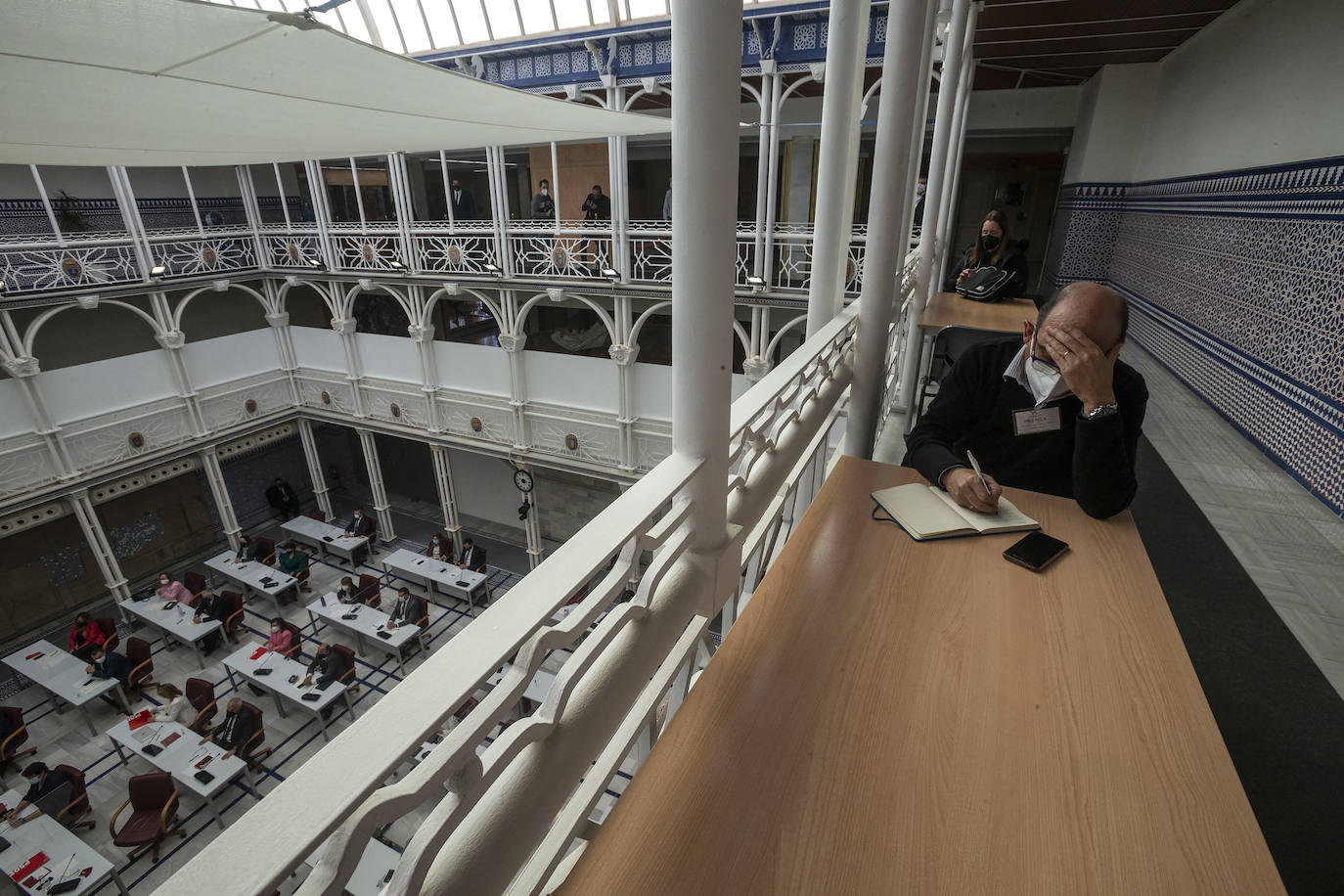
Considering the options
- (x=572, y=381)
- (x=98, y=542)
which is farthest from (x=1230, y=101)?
(x=98, y=542)

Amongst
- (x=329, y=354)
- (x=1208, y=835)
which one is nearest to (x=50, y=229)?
(x=329, y=354)

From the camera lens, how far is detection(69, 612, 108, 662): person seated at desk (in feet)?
26.3

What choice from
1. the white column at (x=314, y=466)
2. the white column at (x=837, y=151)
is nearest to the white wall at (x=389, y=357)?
the white column at (x=314, y=466)

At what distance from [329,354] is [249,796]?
787 centimetres

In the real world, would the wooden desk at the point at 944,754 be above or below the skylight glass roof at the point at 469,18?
below

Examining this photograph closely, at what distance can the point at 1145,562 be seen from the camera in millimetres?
1508

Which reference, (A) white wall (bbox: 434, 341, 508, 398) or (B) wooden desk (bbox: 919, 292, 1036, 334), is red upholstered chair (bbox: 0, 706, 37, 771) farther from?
(B) wooden desk (bbox: 919, 292, 1036, 334)

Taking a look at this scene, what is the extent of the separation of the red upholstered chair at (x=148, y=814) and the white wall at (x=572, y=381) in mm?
6454

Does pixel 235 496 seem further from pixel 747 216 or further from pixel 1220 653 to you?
pixel 1220 653

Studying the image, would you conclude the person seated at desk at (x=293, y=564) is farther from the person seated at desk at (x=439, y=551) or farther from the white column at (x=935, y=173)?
the white column at (x=935, y=173)

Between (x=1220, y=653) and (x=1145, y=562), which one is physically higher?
(x=1145, y=562)

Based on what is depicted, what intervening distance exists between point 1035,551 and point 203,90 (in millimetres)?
2844

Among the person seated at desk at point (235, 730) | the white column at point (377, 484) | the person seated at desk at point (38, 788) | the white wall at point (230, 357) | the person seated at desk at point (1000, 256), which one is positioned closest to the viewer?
the person seated at desk at point (1000, 256)

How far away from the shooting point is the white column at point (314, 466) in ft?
40.4
